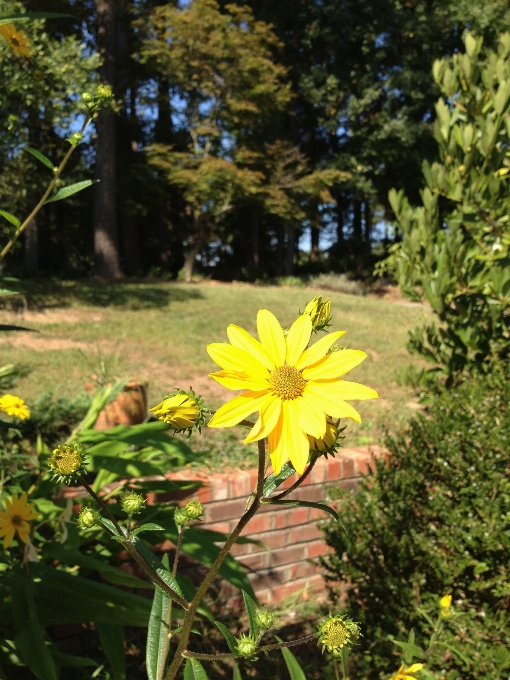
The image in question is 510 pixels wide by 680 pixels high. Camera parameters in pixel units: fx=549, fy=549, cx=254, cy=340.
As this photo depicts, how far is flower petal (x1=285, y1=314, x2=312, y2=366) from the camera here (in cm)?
79

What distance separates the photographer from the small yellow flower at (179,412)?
0.72 m

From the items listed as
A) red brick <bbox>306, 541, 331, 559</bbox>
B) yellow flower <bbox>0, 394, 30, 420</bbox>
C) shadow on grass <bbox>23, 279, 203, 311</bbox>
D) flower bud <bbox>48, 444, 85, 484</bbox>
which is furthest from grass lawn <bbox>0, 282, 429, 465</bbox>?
flower bud <bbox>48, 444, 85, 484</bbox>

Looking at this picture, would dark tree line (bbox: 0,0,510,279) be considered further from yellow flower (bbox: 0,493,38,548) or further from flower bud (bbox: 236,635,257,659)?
flower bud (bbox: 236,635,257,659)

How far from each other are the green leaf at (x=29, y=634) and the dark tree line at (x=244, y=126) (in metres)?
11.2

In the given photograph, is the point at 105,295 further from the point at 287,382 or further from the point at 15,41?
the point at 287,382

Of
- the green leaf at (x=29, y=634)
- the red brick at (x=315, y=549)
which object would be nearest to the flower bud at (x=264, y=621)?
the green leaf at (x=29, y=634)

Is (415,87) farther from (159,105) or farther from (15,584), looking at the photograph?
(15,584)

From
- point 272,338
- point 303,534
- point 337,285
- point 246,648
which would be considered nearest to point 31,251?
point 337,285

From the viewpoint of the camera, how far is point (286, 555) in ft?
8.05

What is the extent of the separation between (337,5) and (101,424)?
17.3 meters

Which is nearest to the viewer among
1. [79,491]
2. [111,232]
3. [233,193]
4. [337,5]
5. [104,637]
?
[104,637]

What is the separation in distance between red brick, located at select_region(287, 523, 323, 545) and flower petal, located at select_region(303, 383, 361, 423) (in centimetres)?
188

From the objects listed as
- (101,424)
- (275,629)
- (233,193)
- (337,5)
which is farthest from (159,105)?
(275,629)

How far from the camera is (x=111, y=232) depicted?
12.0m
